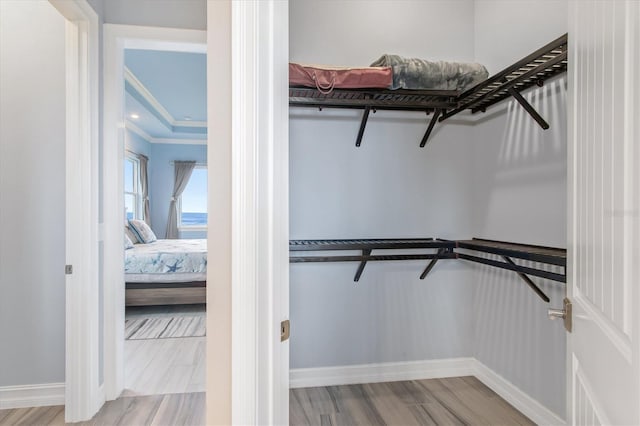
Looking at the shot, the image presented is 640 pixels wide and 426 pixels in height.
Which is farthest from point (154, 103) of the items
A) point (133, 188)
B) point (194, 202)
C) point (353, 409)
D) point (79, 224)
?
point (353, 409)

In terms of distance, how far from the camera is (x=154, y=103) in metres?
5.20

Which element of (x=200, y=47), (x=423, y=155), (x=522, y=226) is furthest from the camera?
(x=423, y=155)

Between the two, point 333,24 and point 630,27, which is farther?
point 333,24

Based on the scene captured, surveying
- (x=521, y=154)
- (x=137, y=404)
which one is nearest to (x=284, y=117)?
(x=521, y=154)

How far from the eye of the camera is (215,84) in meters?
0.80

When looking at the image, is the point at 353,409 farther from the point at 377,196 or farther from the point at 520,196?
the point at 520,196

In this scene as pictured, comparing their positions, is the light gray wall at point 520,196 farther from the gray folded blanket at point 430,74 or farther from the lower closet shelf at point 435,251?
the gray folded blanket at point 430,74

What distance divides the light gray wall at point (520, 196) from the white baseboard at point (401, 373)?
8 centimetres

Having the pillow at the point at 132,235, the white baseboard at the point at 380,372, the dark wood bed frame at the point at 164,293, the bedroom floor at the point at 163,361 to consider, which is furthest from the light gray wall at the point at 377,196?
the pillow at the point at 132,235

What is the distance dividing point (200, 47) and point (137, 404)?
233 centimetres

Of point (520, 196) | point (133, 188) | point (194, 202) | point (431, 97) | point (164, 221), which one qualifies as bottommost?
point (164, 221)

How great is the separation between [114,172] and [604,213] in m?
2.43

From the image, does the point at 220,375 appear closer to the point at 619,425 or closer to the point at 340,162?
the point at 619,425

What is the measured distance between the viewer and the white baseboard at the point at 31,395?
6.77ft
